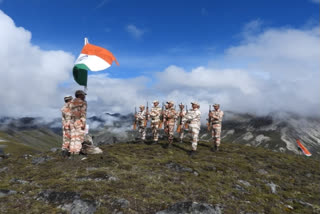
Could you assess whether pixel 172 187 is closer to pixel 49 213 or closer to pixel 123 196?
pixel 123 196

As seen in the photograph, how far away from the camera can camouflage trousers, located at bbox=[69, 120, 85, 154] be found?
48.5 ft

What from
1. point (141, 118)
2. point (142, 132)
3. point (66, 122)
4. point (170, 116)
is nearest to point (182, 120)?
point (170, 116)

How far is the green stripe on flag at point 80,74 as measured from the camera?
14.8 meters

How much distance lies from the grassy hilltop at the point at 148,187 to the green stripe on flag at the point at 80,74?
16.7 ft

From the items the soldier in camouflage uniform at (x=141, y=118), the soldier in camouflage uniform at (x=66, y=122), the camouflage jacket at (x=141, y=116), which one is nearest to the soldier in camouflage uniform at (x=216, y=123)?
the soldier in camouflage uniform at (x=141, y=118)

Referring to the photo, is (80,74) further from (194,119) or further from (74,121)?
(194,119)

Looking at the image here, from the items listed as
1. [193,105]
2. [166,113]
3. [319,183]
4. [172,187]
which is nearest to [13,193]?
[172,187]

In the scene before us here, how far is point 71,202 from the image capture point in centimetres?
919

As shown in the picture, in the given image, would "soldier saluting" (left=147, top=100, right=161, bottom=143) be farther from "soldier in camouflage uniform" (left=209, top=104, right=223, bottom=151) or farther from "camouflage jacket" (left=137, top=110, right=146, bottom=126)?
"soldier in camouflage uniform" (left=209, top=104, right=223, bottom=151)

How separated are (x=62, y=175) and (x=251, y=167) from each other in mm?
13437

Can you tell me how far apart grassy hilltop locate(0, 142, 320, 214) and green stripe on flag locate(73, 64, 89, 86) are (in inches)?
200

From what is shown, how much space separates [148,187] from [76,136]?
627cm

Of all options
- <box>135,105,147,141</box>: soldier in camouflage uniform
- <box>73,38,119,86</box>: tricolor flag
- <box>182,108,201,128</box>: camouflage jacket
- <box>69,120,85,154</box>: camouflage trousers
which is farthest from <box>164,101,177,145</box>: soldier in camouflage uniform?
<box>69,120,85,154</box>: camouflage trousers

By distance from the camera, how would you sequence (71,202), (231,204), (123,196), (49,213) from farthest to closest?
(231,204) < (123,196) < (71,202) < (49,213)
